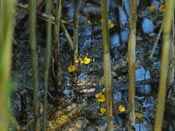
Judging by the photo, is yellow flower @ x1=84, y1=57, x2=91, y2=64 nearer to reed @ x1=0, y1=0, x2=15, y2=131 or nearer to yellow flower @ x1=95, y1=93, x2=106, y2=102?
yellow flower @ x1=95, y1=93, x2=106, y2=102

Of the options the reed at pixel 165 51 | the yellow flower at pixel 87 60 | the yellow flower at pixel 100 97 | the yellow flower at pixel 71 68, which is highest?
the reed at pixel 165 51

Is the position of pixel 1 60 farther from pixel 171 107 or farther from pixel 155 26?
pixel 155 26

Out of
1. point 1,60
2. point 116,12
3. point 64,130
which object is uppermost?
point 116,12

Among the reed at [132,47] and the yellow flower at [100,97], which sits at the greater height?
the reed at [132,47]

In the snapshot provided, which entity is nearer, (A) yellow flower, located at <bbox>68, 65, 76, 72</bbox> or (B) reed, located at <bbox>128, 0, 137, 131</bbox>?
(B) reed, located at <bbox>128, 0, 137, 131</bbox>

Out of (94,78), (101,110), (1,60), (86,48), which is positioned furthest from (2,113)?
(86,48)

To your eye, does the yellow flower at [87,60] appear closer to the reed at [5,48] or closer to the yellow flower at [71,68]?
the yellow flower at [71,68]

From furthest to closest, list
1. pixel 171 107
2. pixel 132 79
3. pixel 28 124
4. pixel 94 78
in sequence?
1. pixel 94 78
2. pixel 171 107
3. pixel 28 124
4. pixel 132 79

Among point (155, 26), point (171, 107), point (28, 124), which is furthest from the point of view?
point (155, 26)

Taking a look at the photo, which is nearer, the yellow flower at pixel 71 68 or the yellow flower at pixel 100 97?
the yellow flower at pixel 100 97

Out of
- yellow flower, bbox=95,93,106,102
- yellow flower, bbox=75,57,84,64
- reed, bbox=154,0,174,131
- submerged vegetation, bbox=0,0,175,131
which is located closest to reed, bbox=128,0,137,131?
submerged vegetation, bbox=0,0,175,131

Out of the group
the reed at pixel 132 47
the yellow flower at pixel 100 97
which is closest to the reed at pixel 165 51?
the reed at pixel 132 47
